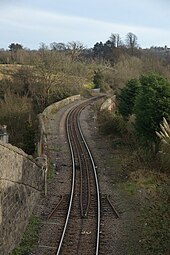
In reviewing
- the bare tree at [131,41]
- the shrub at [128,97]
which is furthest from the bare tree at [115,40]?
the shrub at [128,97]

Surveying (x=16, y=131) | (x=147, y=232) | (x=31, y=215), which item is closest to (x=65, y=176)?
(x=31, y=215)

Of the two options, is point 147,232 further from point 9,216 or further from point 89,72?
point 89,72

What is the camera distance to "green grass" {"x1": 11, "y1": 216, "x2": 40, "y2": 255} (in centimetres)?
1224

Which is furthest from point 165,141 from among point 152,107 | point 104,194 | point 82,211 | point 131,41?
point 131,41

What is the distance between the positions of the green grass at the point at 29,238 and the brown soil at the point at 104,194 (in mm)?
212

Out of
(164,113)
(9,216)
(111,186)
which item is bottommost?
(111,186)

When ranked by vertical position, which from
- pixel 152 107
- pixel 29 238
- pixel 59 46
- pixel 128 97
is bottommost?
pixel 29 238

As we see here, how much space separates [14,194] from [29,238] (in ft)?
6.40

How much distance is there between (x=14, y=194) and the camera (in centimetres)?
1212

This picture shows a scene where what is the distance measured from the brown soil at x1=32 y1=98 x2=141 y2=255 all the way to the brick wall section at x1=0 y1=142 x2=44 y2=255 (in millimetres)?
886

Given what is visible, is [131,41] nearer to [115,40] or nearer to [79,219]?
[115,40]

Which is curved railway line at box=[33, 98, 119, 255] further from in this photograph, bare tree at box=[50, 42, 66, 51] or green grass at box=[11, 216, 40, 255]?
bare tree at box=[50, 42, 66, 51]

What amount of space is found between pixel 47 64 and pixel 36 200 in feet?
110

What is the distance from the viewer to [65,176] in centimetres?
2042
